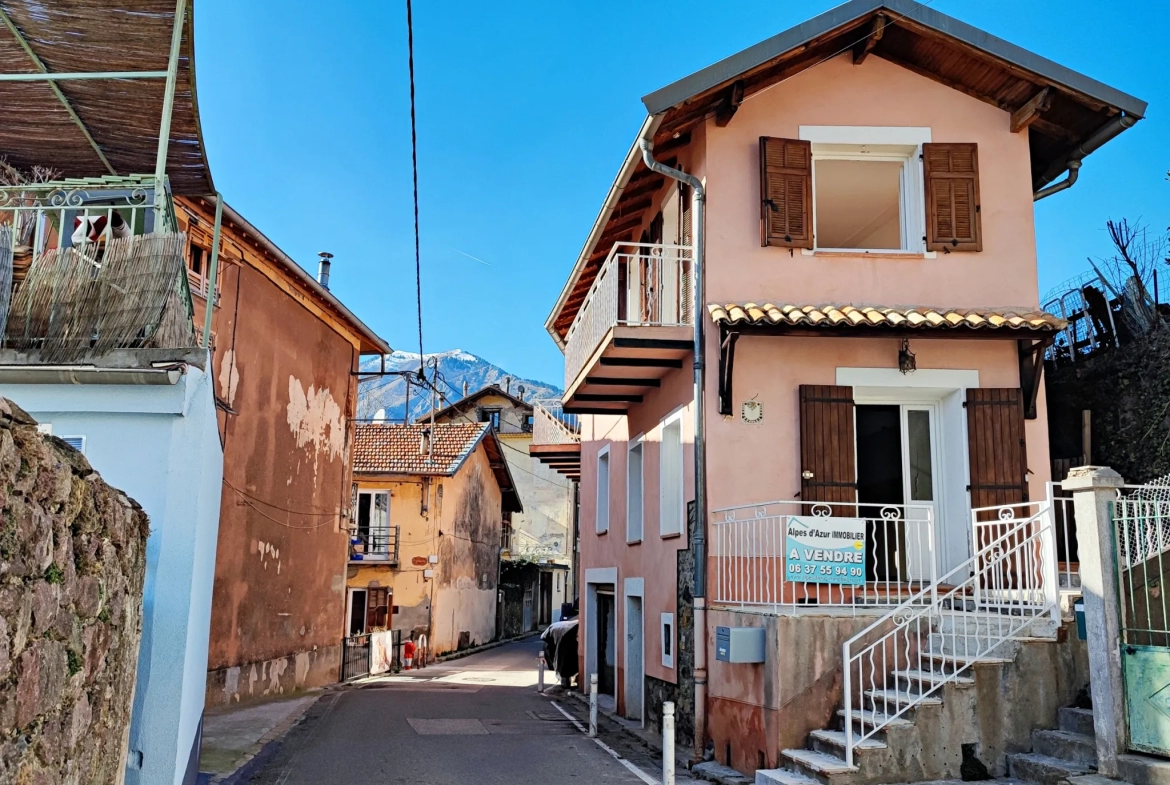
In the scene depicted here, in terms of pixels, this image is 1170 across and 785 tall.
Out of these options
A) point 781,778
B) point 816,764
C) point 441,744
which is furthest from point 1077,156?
point 441,744

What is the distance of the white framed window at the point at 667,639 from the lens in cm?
1283

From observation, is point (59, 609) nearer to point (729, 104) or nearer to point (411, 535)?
point (729, 104)

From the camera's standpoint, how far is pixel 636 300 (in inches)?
610

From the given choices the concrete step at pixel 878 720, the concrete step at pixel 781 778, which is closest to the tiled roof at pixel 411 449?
the concrete step at pixel 781 778

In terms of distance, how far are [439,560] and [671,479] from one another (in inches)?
754

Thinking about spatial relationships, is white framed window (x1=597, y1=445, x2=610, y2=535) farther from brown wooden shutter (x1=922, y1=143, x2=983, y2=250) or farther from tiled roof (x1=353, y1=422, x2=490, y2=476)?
tiled roof (x1=353, y1=422, x2=490, y2=476)

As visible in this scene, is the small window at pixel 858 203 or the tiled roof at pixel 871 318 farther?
the small window at pixel 858 203

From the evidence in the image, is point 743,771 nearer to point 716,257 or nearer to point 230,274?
point 716,257

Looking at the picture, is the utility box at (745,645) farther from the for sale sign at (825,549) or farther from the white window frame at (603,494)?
the white window frame at (603,494)

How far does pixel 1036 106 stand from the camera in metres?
12.2

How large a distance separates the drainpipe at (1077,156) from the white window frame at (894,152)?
5.66ft

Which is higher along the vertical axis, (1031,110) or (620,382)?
(1031,110)

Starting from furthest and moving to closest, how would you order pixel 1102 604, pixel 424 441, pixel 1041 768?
pixel 424 441 < pixel 1041 768 < pixel 1102 604

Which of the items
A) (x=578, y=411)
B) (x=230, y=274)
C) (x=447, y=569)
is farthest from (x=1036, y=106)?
(x=447, y=569)
